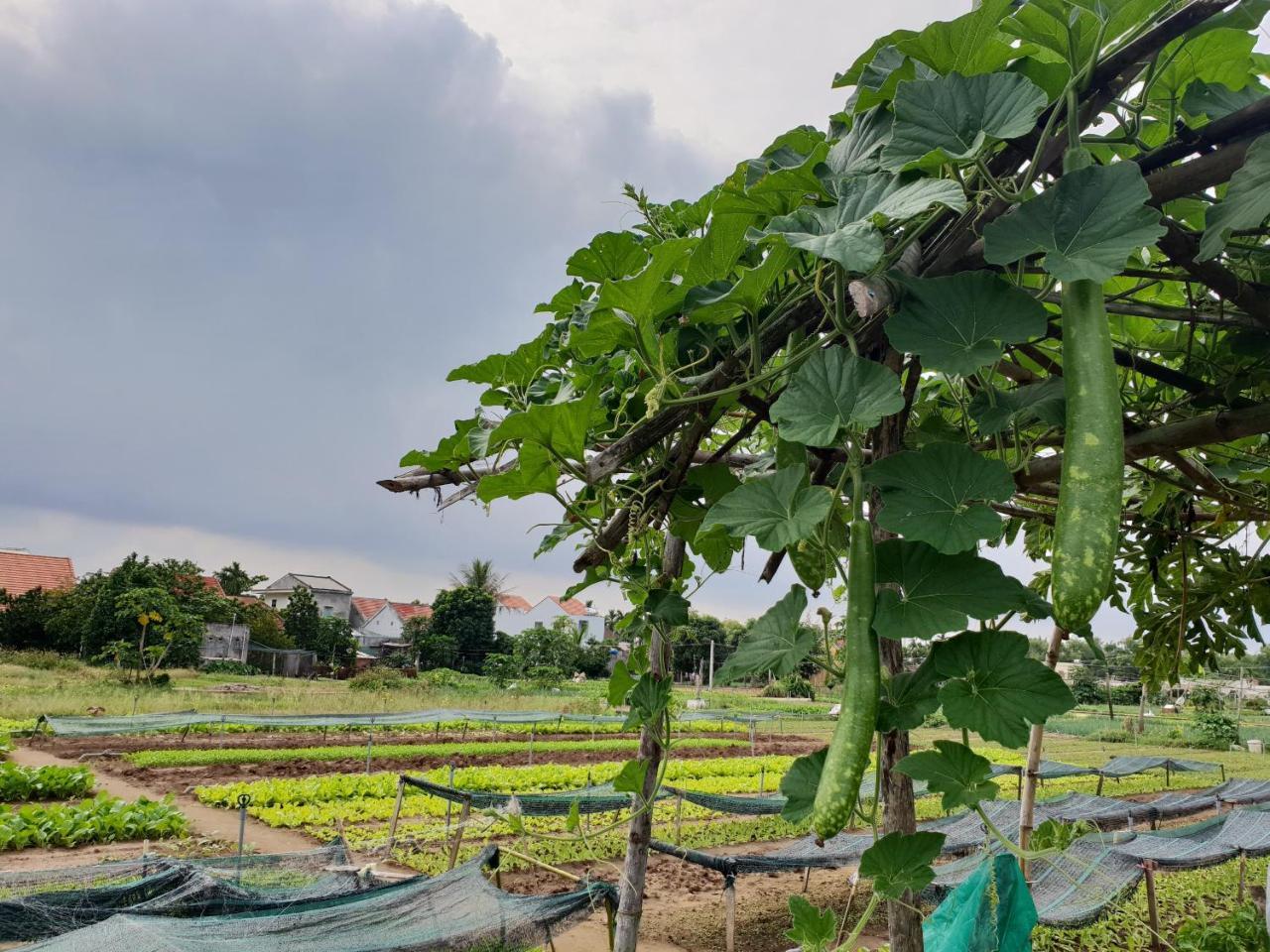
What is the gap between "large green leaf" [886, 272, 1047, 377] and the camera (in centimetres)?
87

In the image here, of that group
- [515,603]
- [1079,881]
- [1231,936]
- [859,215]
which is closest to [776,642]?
[859,215]

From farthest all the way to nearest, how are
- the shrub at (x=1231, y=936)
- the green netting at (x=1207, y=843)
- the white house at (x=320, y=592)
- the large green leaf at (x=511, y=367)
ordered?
1. the white house at (x=320, y=592)
2. the green netting at (x=1207, y=843)
3. the shrub at (x=1231, y=936)
4. the large green leaf at (x=511, y=367)

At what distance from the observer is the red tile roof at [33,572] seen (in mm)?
29891

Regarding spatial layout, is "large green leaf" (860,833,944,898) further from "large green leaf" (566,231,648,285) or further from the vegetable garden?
"large green leaf" (566,231,648,285)

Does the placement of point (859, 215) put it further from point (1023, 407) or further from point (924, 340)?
point (1023, 407)

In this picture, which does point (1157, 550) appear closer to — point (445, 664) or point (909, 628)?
point (909, 628)

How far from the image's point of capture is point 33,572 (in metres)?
31.0

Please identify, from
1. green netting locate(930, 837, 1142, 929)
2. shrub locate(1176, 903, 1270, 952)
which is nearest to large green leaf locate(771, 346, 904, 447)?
green netting locate(930, 837, 1142, 929)

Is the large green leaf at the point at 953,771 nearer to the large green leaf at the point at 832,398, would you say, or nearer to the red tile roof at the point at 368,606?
the large green leaf at the point at 832,398

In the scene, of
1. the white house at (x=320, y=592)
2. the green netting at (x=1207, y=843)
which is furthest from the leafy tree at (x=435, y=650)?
the green netting at (x=1207, y=843)

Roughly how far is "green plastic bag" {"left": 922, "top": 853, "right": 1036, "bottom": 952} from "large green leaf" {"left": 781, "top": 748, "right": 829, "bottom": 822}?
849 mm

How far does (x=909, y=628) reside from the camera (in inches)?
34.1

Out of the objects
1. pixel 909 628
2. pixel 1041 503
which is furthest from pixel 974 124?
pixel 1041 503

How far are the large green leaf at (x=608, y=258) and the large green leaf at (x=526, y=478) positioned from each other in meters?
0.29
